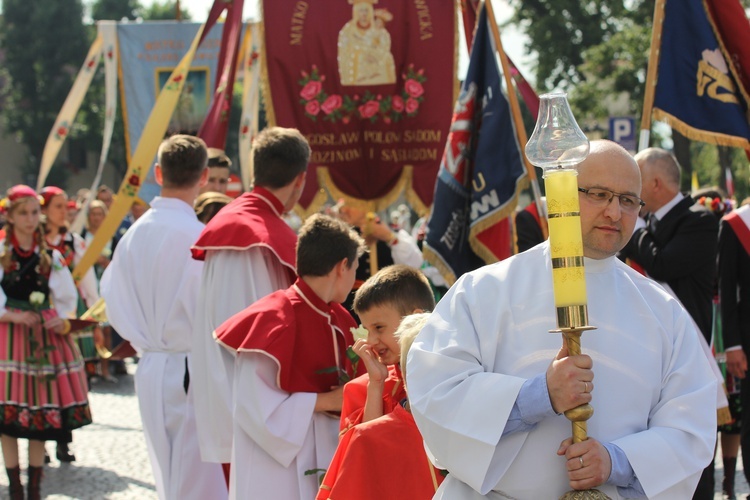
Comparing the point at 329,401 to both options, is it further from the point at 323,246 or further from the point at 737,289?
the point at 737,289

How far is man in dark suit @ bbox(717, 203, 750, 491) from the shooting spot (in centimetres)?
644

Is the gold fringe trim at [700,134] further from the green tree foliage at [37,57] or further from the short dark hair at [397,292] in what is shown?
the green tree foliage at [37,57]

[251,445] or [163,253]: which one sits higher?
[163,253]

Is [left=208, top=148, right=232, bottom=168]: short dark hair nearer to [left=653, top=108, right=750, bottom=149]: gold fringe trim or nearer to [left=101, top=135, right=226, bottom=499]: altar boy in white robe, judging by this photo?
[left=101, top=135, right=226, bottom=499]: altar boy in white robe

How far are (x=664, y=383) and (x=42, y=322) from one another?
5728 millimetres

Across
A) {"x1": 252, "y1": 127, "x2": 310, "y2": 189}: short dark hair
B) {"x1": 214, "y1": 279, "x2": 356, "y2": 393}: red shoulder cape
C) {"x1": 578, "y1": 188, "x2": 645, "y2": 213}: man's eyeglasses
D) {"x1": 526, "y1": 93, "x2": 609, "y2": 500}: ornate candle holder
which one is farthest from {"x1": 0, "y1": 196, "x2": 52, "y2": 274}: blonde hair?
{"x1": 526, "y1": 93, "x2": 609, "y2": 500}: ornate candle holder

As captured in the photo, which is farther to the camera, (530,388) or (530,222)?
(530,222)

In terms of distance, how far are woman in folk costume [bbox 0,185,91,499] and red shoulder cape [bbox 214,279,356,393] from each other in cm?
371

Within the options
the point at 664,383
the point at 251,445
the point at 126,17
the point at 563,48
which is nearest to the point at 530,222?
the point at 251,445

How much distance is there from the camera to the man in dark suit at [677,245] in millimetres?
5699

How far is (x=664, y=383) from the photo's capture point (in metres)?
2.74

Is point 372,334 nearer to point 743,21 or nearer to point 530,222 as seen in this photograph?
point 530,222

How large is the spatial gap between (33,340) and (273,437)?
13.3 feet

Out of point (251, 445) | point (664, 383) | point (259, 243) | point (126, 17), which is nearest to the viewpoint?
point (664, 383)
